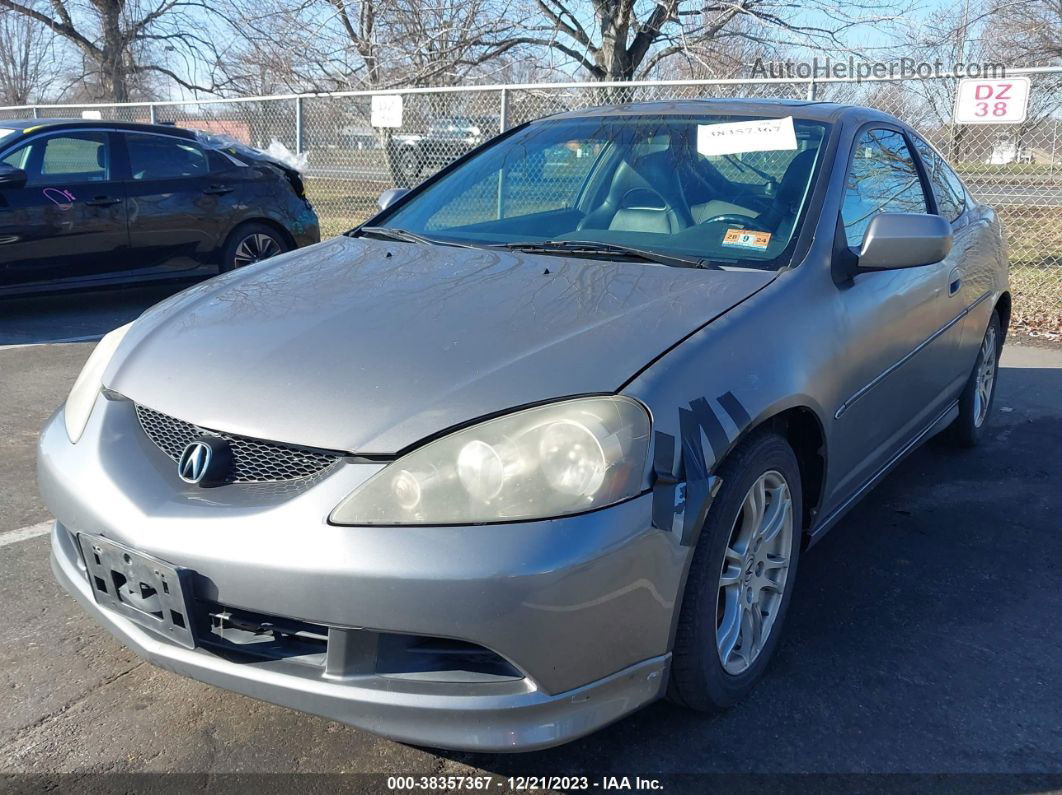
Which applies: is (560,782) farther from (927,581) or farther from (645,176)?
(645,176)

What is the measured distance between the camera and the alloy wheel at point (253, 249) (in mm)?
8164

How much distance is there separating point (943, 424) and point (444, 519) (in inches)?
123

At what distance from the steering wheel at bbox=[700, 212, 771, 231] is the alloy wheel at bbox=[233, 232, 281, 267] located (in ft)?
19.1

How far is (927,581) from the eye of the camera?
11.0 ft

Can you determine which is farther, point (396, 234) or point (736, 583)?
point (396, 234)

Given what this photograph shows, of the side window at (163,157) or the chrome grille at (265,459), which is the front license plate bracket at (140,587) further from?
the side window at (163,157)

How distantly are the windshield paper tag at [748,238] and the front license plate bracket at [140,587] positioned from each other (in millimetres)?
1884

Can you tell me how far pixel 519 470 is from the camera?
1971 millimetres

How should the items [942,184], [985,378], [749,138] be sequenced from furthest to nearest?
[985,378] → [942,184] → [749,138]

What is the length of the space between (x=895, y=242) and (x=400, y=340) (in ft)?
5.09

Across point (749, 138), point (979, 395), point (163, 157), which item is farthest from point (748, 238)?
point (163, 157)

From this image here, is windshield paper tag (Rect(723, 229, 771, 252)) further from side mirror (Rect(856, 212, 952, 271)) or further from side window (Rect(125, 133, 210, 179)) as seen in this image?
side window (Rect(125, 133, 210, 179))

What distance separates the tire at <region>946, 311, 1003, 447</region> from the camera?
4.57 m

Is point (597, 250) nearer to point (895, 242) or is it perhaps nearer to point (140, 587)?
point (895, 242)
